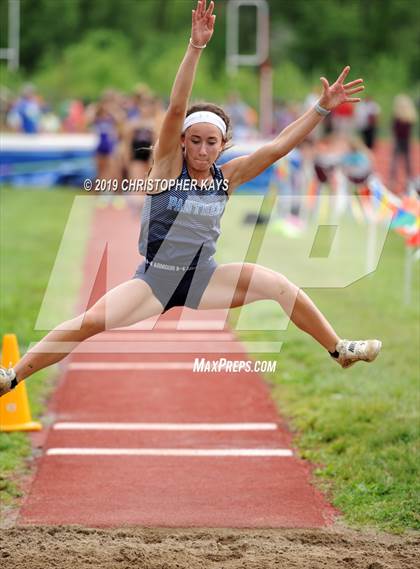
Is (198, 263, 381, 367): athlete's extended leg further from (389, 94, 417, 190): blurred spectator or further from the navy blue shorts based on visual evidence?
(389, 94, 417, 190): blurred spectator

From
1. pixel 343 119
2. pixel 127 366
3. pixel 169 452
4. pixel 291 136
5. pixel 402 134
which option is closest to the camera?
pixel 291 136

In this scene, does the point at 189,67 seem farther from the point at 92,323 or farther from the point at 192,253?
the point at 92,323

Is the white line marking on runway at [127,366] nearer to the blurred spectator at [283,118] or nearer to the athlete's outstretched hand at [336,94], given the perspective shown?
the athlete's outstretched hand at [336,94]

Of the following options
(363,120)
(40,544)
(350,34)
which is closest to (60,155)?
(363,120)

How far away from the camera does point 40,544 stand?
16.9 feet

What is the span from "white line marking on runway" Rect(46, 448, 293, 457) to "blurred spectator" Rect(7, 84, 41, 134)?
2170 centimetres

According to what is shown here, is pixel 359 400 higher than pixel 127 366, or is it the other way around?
pixel 127 366

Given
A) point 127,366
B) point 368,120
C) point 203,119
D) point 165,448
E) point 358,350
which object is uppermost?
point 368,120

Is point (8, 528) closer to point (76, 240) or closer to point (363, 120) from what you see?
point (76, 240)

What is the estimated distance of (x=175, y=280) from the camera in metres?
5.53

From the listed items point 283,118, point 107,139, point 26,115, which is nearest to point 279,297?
point 107,139

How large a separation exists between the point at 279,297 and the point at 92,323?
0.97 metres

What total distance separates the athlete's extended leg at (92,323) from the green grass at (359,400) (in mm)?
1641

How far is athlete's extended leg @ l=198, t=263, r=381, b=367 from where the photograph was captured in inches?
215
